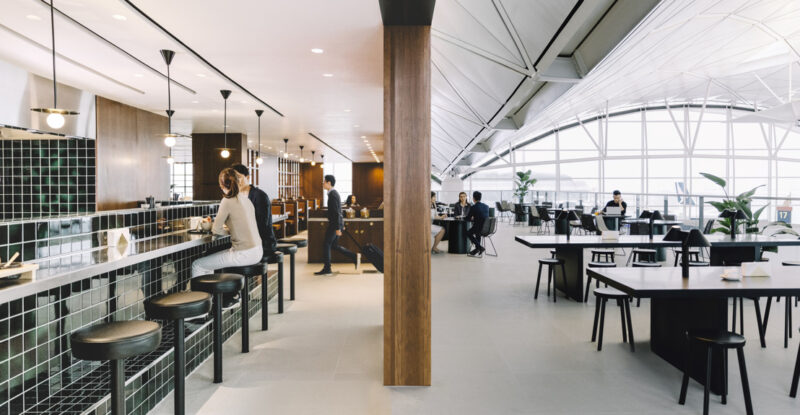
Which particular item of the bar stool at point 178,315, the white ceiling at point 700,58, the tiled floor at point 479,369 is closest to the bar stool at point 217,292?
the tiled floor at point 479,369

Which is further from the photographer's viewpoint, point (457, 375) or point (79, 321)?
point (457, 375)

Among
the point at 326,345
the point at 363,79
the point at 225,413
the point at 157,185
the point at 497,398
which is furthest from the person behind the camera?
the point at 157,185

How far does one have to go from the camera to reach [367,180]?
22500 mm

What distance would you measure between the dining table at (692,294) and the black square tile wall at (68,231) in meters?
3.87

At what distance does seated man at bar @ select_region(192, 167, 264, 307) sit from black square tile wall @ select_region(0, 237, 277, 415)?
63 cm

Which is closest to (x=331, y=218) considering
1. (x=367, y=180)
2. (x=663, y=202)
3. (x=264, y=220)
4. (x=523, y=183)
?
(x=264, y=220)

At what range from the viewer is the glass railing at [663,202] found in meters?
8.30

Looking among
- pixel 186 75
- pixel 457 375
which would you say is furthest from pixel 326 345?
pixel 186 75

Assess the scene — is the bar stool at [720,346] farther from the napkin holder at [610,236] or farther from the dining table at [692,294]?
the napkin holder at [610,236]

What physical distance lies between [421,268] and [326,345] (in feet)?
4.73

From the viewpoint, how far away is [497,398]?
10.6 ft

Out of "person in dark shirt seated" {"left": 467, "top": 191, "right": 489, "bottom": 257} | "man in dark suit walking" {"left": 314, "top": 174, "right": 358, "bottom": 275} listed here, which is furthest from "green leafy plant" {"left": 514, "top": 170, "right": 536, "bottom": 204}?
"man in dark suit walking" {"left": 314, "top": 174, "right": 358, "bottom": 275}

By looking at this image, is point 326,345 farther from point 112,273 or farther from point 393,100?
point 393,100

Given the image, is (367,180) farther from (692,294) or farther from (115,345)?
(115,345)
